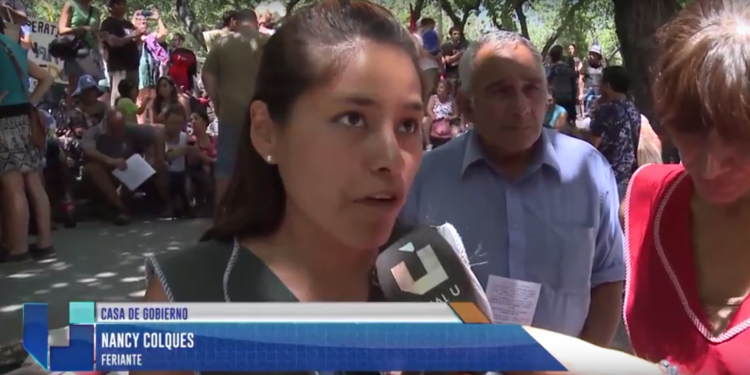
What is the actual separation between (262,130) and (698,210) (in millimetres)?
642

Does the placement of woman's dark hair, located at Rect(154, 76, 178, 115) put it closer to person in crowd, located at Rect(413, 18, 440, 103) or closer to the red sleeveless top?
person in crowd, located at Rect(413, 18, 440, 103)

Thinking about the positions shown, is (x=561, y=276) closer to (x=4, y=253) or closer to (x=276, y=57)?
(x=276, y=57)

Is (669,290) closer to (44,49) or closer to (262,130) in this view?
(262,130)

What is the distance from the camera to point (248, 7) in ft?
3.65

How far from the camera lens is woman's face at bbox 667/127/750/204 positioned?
1004 mm

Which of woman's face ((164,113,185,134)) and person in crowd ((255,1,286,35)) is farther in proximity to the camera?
woman's face ((164,113,185,134))

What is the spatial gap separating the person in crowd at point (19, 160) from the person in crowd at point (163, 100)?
1.21 feet

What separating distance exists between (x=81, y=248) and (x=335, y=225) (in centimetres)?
146

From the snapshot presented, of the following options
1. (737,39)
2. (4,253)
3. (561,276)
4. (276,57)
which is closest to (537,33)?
(561,276)

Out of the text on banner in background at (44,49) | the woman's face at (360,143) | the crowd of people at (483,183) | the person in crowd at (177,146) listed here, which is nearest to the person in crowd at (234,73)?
the crowd of people at (483,183)

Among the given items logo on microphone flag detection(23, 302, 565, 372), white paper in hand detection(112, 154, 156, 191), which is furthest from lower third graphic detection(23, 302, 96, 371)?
white paper in hand detection(112, 154, 156, 191)

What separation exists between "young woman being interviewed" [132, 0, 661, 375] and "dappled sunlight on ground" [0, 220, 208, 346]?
9 cm

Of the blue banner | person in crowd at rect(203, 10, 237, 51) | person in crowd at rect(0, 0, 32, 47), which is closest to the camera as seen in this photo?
the blue banner

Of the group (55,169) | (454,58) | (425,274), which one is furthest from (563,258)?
(55,169)
